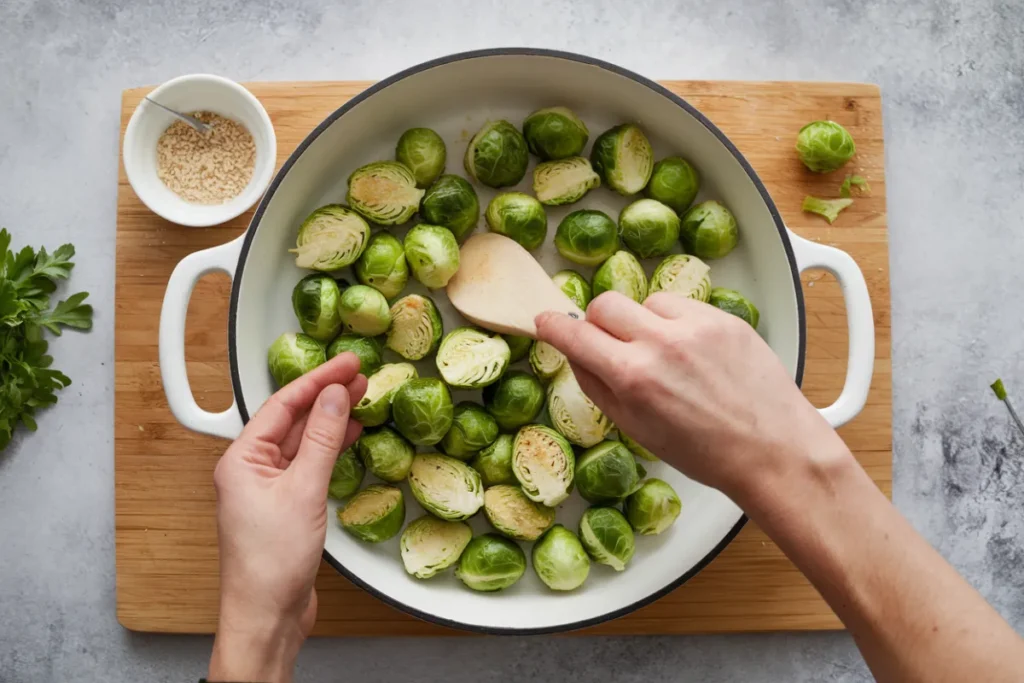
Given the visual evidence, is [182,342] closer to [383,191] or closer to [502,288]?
[383,191]

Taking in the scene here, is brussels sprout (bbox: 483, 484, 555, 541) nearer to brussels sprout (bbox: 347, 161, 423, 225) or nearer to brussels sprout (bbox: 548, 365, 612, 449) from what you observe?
brussels sprout (bbox: 548, 365, 612, 449)

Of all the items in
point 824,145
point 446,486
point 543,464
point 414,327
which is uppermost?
point 824,145

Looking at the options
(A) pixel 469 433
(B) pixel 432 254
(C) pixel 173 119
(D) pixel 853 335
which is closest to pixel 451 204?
(B) pixel 432 254

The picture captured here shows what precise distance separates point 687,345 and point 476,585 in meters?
0.97

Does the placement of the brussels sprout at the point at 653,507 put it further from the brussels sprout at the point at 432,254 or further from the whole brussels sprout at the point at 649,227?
the brussels sprout at the point at 432,254

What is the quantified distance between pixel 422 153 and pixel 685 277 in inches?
31.0

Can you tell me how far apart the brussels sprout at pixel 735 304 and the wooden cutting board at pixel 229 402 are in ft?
0.56

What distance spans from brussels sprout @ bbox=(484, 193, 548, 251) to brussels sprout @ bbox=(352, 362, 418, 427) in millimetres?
455

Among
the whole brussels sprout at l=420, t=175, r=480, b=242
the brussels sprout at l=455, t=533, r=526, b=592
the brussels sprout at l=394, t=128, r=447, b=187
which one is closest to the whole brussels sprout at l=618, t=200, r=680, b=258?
the whole brussels sprout at l=420, t=175, r=480, b=242

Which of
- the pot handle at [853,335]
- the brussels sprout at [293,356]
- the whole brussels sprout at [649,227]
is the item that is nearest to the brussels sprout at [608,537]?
the pot handle at [853,335]

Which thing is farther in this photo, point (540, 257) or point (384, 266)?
point (540, 257)

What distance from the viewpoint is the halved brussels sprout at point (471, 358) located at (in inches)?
84.2

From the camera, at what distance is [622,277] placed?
7.14ft

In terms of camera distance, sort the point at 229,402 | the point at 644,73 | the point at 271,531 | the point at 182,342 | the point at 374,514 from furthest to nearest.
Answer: the point at 644,73
the point at 229,402
the point at 374,514
the point at 182,342
the point at 271,531
